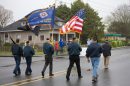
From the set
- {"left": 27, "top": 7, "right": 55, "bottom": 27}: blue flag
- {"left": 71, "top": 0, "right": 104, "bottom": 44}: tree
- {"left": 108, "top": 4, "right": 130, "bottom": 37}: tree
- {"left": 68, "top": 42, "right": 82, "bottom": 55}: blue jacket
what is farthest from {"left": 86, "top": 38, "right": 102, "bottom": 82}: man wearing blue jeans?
{"left": 108, "top": 4, "right": 130, "bottom": 37}: tree

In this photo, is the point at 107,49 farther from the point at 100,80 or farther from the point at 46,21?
the point at 46,21

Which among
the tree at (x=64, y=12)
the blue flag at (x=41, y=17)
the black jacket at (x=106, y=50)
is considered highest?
the tree at (x=64, y=12)

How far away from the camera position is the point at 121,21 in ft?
Result: 300

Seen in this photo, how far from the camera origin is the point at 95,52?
13430 millimetres

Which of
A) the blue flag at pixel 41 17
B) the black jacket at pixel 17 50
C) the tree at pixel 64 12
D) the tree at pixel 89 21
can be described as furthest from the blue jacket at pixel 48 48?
the tree at pixel 64 12

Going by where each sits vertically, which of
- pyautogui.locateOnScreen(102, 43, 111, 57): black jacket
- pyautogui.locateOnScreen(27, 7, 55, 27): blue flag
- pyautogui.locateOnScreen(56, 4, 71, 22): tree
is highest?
pyautogui.locateOnScreen(56, 4, 71, 22): tree

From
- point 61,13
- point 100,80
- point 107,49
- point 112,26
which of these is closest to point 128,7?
point 112,26

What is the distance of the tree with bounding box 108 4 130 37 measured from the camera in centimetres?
8675

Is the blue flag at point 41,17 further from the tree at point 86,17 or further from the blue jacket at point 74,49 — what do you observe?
the tree at point 86,17

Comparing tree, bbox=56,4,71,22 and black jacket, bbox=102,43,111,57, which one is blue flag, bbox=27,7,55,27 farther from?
tree, bbox=56,4,71,22

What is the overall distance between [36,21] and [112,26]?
219 ft

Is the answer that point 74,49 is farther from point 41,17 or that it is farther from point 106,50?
point 41,17

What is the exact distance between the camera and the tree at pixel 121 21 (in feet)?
285

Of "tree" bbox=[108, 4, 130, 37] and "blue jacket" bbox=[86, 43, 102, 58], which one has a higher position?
"tree" bbox=[108, 4, 130, 37]
